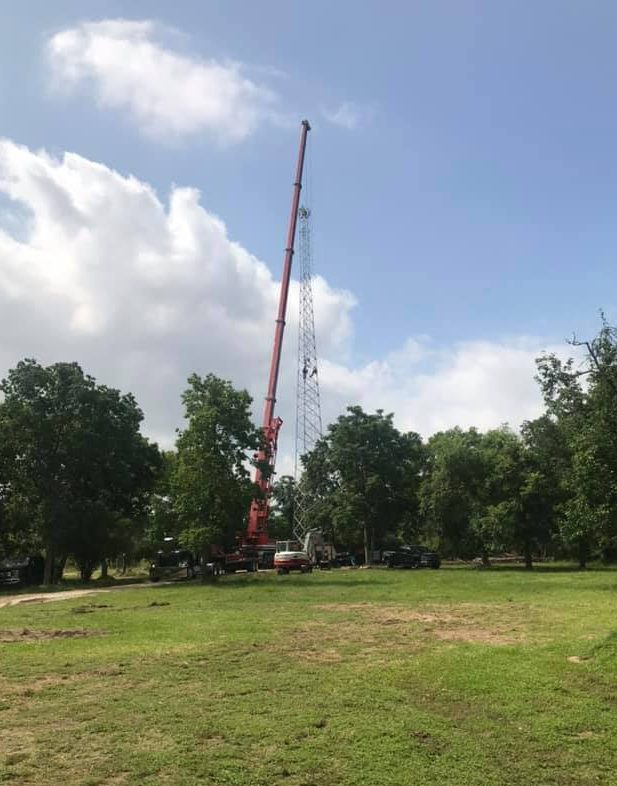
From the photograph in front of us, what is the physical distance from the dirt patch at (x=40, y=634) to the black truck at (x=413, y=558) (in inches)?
1498

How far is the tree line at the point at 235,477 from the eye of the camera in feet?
101

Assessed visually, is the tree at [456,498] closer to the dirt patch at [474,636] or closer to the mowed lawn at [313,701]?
the mowed lawn at [313,701]

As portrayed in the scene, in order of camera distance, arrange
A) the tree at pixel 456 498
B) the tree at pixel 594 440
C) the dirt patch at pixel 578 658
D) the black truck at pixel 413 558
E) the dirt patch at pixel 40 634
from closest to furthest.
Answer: the dirt patch at pixel 578 658 → the dirt patch at pixel 40 634 → the tree at pixel 594 440 → the black truck at pixel 413 558 → the tree at pixel 456 498

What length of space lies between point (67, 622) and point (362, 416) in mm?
41670

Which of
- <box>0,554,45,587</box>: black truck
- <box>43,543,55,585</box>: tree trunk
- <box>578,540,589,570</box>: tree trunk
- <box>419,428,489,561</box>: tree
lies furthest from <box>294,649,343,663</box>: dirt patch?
<box>419,428,489,561</box>: tree

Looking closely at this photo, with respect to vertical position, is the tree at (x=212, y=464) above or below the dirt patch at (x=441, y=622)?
above

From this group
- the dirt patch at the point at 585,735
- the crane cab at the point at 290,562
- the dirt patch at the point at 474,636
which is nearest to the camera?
the dirt patch at the point at 585,735

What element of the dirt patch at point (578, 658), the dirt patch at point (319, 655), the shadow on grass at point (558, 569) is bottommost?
the dirt patch at point (319, 655)

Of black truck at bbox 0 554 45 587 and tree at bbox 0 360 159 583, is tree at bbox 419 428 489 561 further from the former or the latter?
black truck at bbox 0 554 45 587

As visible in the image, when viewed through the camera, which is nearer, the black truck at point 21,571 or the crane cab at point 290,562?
the black truck at point 21,571

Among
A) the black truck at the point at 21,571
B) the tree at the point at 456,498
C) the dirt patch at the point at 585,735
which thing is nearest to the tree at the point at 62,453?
the black truck at the point at 21,571

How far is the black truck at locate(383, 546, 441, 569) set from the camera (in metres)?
51.6

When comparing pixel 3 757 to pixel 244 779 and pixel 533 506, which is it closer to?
pixel 244 779

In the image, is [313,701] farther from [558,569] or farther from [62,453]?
[558,569]
